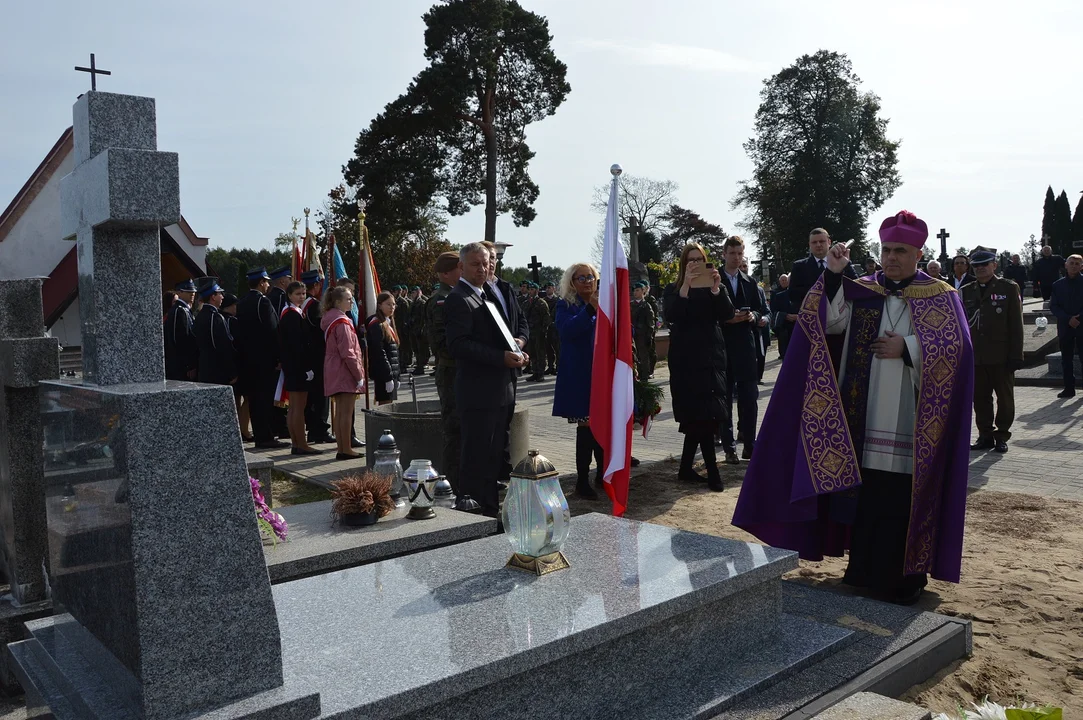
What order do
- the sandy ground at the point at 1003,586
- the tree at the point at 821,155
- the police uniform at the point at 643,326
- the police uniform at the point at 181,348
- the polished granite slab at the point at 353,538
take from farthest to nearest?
the tree at the point at 821,155
the police uniform at the point at 643,326
the police uniform at the point at 181,348
the polished granite slab at the point at 353,538
the sandy ground at the point at 1003,586

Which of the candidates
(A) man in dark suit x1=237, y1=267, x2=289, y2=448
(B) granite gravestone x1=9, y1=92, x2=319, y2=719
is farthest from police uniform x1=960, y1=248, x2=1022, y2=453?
(B) granite gravestone x1=9, y1=92, x2=319, y2=719

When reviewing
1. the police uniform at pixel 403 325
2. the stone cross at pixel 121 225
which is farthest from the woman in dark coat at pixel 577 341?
the police uniform at pixel 403 325

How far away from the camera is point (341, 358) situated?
9352mm

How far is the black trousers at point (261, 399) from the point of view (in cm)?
1055

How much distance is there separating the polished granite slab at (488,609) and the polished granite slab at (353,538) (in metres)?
0.52

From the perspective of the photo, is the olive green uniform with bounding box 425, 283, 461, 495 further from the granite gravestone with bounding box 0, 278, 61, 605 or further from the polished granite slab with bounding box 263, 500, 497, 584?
the granite gravestone with bounding box 0, 278, 61, 605

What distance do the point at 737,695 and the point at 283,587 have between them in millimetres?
1893

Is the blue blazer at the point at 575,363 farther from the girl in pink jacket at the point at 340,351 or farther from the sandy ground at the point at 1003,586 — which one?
the girl in pink jacket at the point at 340,351

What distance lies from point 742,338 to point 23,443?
6.59 meters

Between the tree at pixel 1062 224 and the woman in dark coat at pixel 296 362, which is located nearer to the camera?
the woman in dark coat at pixel 296 362

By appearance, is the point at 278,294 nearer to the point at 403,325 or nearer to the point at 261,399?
the point at 261,399

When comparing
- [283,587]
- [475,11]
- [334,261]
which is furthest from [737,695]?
[475,11]

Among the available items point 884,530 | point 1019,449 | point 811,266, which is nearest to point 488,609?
point 884,530

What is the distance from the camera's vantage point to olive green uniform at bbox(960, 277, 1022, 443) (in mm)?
9336
